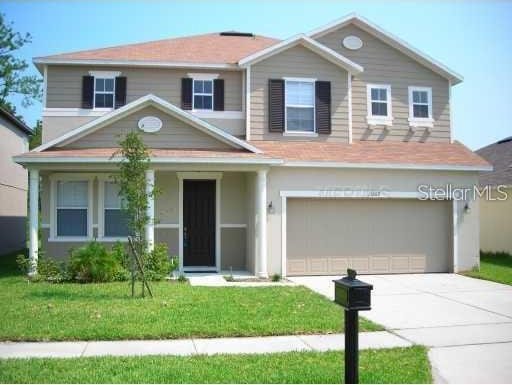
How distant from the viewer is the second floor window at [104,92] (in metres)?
15.6

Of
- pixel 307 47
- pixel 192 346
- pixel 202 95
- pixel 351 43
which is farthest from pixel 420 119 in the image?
pixel 192 346

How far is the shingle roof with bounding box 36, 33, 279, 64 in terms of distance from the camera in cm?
1591

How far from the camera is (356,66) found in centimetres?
1544

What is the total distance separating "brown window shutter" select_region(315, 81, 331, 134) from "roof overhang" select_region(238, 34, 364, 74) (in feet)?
2.60

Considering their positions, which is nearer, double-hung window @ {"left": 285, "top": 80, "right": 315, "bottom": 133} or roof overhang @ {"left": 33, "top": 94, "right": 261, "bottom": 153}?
roof overhang @ {"left": 33, "top": 94, "right": 261, "bottom": 153}

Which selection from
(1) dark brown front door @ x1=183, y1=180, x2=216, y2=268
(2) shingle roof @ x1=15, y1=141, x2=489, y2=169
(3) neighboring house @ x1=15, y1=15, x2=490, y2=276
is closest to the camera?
(2) shingle roof @ x1=15, y1=141, x2=489, y2=169

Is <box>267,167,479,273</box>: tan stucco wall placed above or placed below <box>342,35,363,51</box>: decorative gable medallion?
below

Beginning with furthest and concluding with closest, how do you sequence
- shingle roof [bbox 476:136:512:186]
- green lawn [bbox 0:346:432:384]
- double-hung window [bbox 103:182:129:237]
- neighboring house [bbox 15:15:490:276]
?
shingle roof [bbox 476:136:512:186]
double-hung window [bbox 103:182:129:237]
neighboring house [bbox 15:15:490:276]
green lawn [bbox 0:346:432:384]

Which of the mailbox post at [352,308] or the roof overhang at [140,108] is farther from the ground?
the roof overhang at [140,108]

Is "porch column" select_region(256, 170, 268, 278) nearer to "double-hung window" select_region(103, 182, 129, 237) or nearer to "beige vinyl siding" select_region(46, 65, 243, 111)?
"beige vinyl siding" select_region(46, 65, 243, 111)

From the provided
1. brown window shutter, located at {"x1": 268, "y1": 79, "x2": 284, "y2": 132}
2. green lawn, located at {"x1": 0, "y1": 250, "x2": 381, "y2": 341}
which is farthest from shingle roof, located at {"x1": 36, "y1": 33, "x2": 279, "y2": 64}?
A: green lawn, located at {"x1": 0, "y1": 250, "x2": 381, "y2": 341}

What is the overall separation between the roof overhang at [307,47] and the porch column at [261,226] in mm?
3996

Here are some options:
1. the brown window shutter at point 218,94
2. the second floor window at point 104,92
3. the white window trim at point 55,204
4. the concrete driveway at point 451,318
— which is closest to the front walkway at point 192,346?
the concrete driveway at point 451,318

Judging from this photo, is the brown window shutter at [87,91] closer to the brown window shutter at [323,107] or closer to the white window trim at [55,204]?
the white window trim at [55,204]
